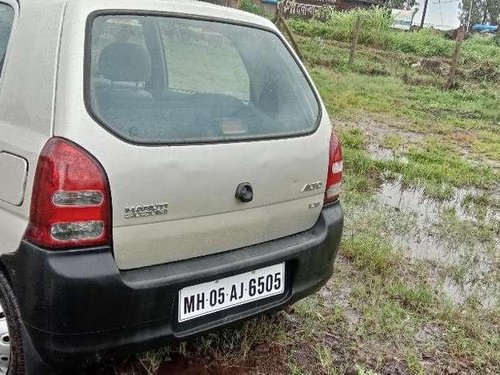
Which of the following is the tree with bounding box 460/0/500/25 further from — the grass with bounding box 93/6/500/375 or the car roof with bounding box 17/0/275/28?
the car roof with bounding box 17/0/275/28

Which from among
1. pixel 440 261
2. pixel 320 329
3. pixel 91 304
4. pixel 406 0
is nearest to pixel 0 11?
pixel 91 304

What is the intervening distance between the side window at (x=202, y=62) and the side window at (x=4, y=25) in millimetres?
586

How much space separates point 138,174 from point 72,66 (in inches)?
16.7

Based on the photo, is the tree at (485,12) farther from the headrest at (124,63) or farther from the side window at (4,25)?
the side window at (4,25)

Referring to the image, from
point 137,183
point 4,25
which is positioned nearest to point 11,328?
point 137,183

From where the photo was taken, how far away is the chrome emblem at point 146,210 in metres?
1.87

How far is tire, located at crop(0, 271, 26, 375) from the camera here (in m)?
1.95

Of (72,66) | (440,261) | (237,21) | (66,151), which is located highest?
(237,21)

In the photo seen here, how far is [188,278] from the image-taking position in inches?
80.0

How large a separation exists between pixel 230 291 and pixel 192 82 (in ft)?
2.99

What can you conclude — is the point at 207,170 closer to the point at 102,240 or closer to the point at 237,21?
the point at 102,240

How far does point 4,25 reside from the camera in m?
2.21

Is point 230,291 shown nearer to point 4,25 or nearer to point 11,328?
point 11,328

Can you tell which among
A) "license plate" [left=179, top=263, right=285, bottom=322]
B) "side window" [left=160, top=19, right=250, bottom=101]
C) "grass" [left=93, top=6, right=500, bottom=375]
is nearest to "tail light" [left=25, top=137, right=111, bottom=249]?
"license plate" [left=179, top=263, right=285, bottom=322]
